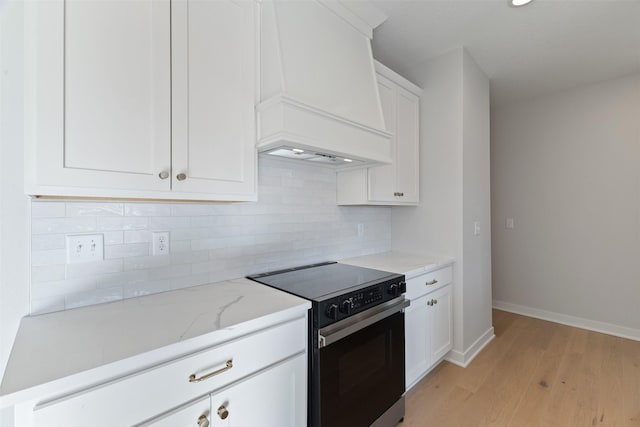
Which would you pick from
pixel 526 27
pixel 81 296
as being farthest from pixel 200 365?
pixel 526 27

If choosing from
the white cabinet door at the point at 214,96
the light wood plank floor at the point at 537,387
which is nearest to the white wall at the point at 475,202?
the light wood plank floor at the point at 537,387

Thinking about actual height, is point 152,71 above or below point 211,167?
above

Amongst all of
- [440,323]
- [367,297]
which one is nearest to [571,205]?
[440,323]

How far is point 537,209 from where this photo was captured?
11.6 feet

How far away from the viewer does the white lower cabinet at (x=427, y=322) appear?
2.01m

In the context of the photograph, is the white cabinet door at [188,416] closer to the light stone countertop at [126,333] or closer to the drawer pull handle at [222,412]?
the drawer pull handle at [222,412]

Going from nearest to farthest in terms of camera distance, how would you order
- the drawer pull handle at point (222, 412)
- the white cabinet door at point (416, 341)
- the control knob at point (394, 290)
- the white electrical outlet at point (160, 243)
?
the drawer pull handle at point (222, 412) < the white electrical outlet at point (160, 243) < the control knob at point (394, 290) < the white cabinet door at point (416, 341)

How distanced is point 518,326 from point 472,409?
1795 mm

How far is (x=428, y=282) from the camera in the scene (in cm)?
217

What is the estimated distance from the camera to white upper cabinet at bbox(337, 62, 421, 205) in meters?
2.23

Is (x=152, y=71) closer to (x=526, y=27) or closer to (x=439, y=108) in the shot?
(x=439, y=108)

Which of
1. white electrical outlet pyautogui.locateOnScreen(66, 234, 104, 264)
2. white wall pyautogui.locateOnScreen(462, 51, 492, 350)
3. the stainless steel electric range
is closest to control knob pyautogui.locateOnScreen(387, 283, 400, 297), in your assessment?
the stainless steel electric range

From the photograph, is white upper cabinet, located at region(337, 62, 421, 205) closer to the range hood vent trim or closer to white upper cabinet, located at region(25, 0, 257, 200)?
the range hood vent trim

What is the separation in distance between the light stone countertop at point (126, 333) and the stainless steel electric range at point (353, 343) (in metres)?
0.16
